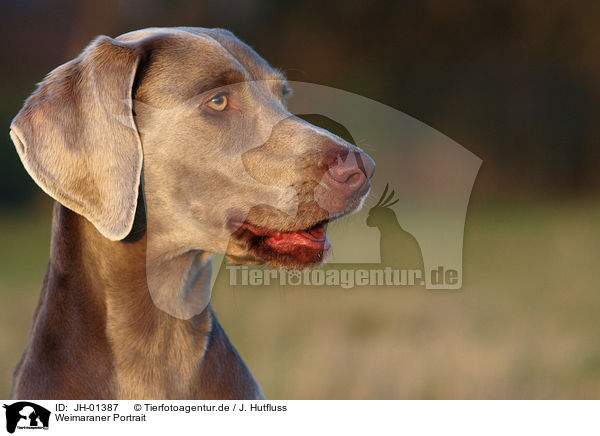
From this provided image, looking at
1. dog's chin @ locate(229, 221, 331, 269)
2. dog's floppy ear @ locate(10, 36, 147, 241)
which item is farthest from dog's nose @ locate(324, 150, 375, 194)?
dog's floppy ear @ locate(10, 36, 147, 241)

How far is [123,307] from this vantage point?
2.69m

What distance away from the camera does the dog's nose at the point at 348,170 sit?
257 centimetres

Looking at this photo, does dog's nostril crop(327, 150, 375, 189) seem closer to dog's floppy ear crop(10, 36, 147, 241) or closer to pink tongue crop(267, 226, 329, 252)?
pink tongue crop(267, 226, 329, 252)

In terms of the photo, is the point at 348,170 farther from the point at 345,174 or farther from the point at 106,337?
the point at 106,337

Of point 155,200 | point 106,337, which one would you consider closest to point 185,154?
point 155,200

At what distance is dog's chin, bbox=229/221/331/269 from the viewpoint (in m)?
2.73

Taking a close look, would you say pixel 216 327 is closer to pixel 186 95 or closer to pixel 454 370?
pixel 186 95

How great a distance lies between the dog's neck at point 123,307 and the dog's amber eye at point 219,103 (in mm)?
568

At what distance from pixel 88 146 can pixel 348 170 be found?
0.93m

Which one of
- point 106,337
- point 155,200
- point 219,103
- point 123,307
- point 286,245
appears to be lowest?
point 106,337
